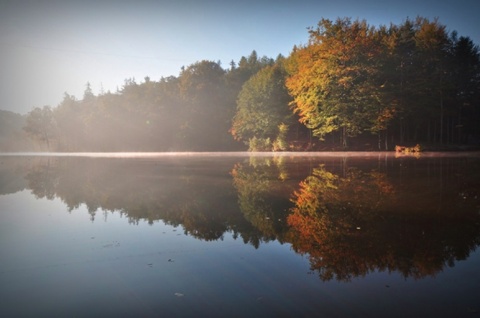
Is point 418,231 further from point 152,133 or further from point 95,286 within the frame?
point 152,133

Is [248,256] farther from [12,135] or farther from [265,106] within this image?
[12,135]

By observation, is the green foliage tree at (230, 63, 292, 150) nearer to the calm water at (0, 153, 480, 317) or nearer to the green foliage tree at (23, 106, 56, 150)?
the calm water at (0, 153, 480, 317)

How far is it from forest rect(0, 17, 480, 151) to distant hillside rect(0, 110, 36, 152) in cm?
6559

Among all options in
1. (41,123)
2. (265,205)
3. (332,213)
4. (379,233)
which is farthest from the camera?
(41,123)

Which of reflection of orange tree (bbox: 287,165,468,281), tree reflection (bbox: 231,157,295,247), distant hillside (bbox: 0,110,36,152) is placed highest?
distant hillside (bbox: 0,110,36,152)

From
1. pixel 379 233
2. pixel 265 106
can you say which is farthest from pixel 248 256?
pixel 265 106

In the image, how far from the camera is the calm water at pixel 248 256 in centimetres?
432

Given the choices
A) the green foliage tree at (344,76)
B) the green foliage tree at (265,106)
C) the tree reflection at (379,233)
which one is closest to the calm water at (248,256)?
the tree reflection at (379,233)

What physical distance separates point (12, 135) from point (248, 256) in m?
158

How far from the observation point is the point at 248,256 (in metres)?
6.27

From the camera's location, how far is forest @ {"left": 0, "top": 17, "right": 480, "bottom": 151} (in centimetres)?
4172

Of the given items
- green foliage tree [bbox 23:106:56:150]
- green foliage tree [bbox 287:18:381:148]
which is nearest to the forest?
green foliage tree [bbox 287:18:381:148]

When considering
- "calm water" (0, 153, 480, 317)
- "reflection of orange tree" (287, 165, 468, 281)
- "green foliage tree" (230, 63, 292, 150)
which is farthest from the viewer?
"green foliage tree" (230, 63, 292, 150)

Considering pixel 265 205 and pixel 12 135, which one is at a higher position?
pixel 12 135
